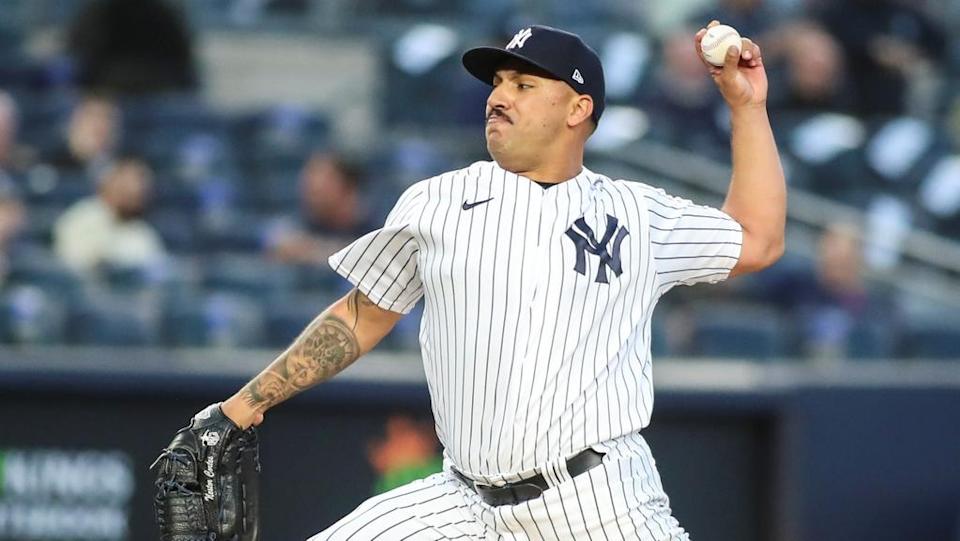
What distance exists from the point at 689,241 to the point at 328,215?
3.98 meters

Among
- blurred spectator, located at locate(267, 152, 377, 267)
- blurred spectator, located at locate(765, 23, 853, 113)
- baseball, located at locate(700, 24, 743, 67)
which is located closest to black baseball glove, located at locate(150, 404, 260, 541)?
baseball, located at locate(700, 24, 743, 67)

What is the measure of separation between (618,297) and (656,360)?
2.89 meters

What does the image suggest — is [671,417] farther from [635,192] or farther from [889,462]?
[635,192]

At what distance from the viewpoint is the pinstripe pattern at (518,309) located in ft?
12.0

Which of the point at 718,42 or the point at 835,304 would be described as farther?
the point at 835,304

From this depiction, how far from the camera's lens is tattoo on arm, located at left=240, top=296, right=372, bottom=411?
3.84 metres

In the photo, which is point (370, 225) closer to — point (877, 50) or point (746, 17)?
point (746, 17)

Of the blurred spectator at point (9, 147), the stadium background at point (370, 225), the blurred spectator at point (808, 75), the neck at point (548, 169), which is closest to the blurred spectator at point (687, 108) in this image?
the stadium background at point (370, 225)

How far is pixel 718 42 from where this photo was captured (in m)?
3.91

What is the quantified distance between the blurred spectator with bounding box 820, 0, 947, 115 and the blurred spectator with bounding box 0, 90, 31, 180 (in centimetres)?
458

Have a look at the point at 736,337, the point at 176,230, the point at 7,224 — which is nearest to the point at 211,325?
the point at 176,230

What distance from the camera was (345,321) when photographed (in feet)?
12.8

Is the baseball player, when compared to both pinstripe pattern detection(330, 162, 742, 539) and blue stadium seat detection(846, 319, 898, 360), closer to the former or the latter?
pinstripe pattern detection(330, 162, 742, 539)

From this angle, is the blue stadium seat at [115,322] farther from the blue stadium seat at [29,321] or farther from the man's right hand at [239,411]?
the man's right hand at [239,411]
